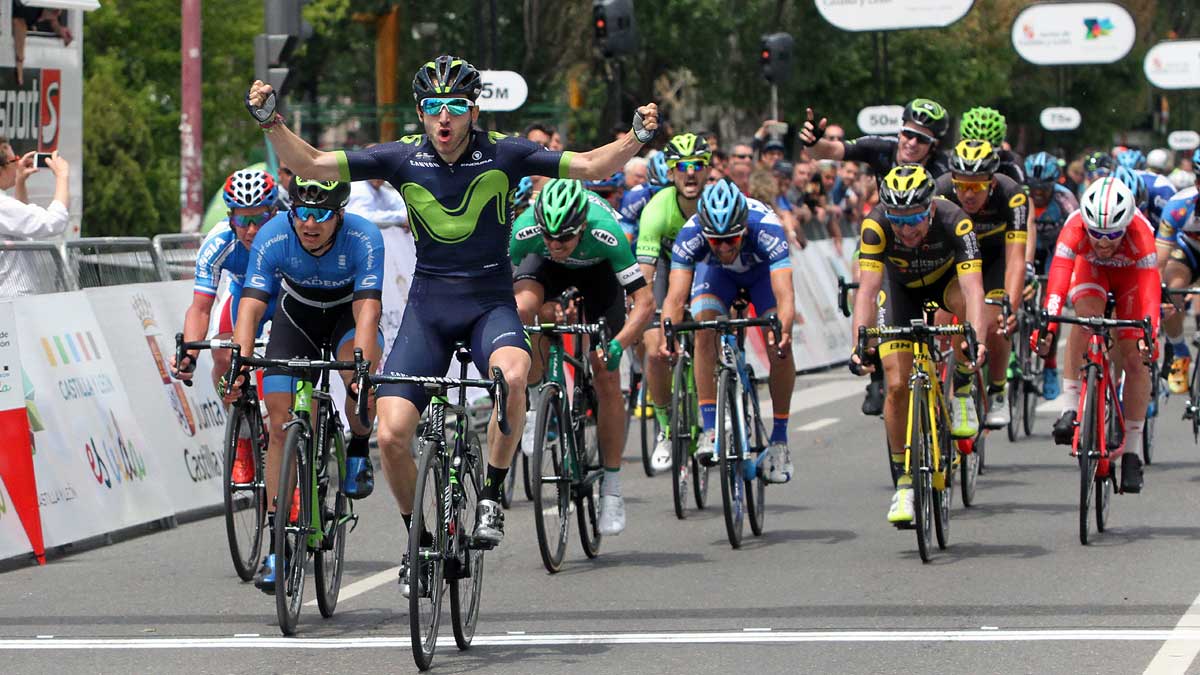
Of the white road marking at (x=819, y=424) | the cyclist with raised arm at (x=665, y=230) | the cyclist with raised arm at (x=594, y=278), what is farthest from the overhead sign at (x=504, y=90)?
the cyclist with raised arm at (x=594, y=278)

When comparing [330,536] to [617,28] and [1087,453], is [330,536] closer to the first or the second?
[1087,453]

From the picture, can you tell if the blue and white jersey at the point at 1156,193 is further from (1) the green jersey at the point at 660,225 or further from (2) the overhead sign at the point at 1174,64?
(2) the overhead sign at the point at 1174,64

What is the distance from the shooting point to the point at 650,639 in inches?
335

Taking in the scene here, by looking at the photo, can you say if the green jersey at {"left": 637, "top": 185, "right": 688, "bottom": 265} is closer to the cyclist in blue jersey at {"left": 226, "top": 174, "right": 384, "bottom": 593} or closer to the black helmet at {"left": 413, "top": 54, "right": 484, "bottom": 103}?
the cyclist in blue jersey at {"left": 226, "top": 174, "right": 384, "bottom": 593}

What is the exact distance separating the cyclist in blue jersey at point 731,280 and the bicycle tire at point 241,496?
2259mm

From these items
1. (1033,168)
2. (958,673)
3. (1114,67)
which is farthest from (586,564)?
(1114,67)

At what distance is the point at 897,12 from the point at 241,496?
2211 centimetres

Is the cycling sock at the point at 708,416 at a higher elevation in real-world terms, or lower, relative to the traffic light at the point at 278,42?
lower

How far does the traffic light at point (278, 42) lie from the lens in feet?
60.5

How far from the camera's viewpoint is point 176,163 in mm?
30781

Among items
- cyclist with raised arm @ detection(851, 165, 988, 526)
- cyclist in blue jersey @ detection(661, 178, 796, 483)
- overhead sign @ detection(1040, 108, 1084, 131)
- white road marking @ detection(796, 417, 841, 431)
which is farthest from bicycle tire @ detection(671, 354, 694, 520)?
overhead sign @ detection(1040, 108, 1084, 131)

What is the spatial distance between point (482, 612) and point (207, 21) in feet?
73.5

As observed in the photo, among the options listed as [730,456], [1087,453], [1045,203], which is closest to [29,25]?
[1045,203]

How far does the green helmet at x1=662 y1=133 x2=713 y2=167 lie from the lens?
1302 cm
